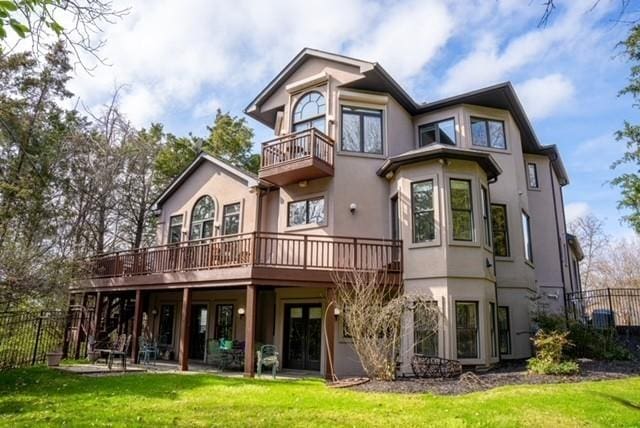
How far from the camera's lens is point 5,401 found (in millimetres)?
8508

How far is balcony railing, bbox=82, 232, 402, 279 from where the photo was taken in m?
12.6

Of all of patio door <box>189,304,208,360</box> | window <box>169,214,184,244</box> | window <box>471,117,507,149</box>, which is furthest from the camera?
window <box>169,214,184,244</box>

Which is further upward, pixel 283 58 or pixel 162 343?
pixel 283 58

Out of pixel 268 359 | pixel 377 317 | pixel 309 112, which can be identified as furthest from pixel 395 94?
pixel 268 359

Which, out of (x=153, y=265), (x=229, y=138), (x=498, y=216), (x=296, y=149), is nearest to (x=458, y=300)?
(x=498, y=216)

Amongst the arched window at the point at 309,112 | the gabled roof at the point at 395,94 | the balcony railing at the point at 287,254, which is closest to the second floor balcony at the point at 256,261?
the balcony railing at the point at 287,254

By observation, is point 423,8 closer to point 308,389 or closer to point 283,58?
point 308,389

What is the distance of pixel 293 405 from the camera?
812 centimetres

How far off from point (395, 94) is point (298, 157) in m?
4.22

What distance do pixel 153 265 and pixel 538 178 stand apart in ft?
50.7

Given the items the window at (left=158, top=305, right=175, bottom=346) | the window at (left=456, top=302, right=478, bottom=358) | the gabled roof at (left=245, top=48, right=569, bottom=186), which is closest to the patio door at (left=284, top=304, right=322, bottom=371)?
the window at (left=456, top=302, right=478, bottom=358)

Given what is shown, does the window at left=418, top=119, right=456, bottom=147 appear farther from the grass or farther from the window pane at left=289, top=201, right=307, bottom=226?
the grass

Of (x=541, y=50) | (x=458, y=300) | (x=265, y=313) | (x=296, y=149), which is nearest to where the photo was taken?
(x=541, y=50)

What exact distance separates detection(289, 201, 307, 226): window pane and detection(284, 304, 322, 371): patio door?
9.15 feet
